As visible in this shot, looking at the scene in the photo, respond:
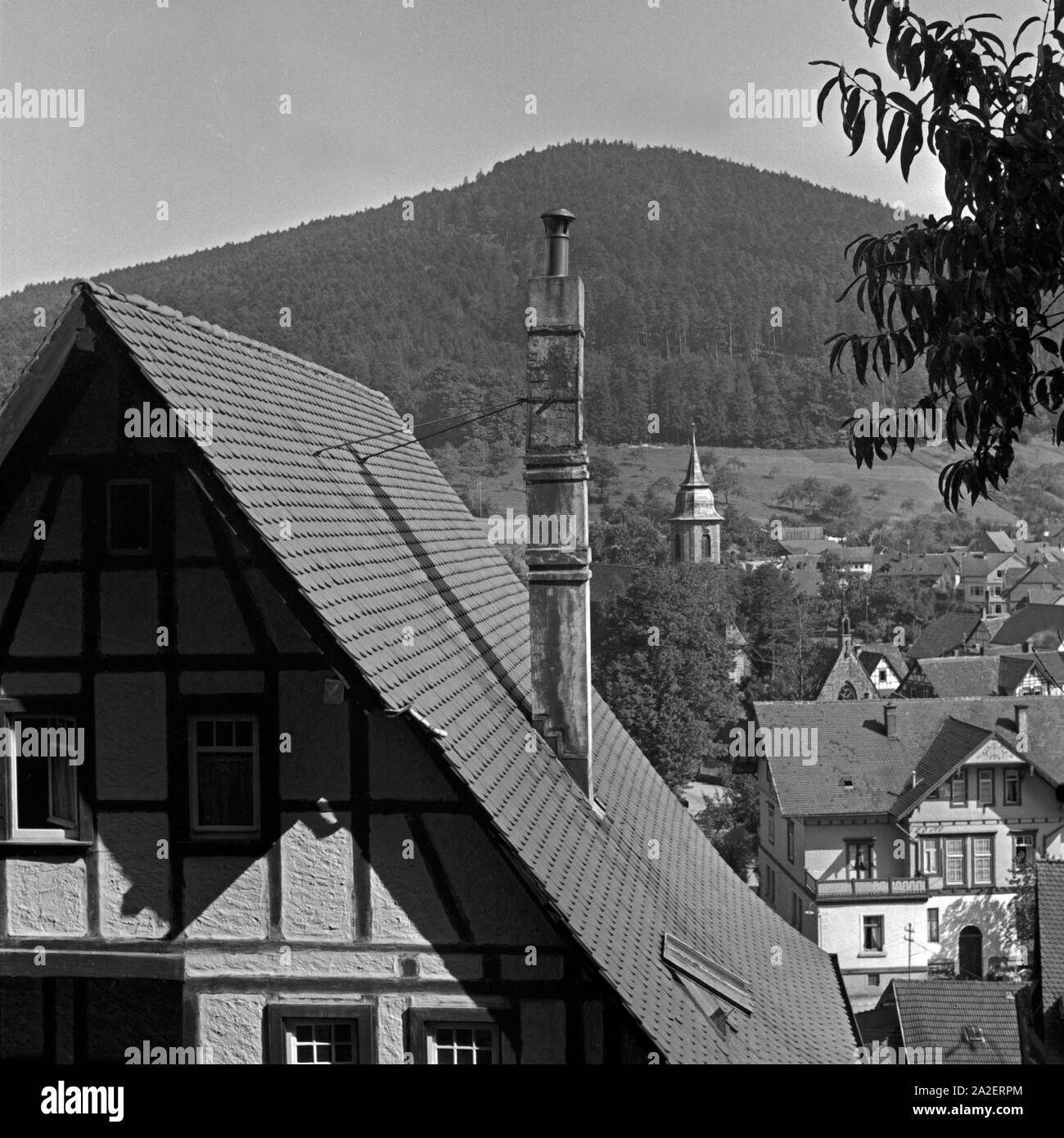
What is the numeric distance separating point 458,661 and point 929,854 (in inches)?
1235

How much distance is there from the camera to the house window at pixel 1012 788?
37750mm

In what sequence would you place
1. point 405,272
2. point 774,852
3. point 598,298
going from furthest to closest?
point 598,298, point 405,272, point 774,852

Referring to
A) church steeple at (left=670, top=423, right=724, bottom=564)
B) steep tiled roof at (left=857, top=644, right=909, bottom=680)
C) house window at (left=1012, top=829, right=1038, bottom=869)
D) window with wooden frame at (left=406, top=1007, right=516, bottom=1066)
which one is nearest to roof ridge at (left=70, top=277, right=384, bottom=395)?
window with wooden frame at (left=406, top=1007, right=516, bottom=1066)

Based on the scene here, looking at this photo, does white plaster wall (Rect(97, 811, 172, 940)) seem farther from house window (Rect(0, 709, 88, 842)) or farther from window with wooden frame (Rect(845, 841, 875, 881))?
window with wooden frame (Rect(845, 841, 875, 881))

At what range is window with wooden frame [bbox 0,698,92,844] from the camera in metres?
8.23

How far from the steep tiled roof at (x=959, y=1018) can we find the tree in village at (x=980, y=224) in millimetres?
18725

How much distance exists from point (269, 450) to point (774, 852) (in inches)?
1333

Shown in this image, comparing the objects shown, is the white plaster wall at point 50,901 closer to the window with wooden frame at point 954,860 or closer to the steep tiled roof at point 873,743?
the steep tiled roof at point 873,743

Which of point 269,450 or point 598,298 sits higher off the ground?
point 598,298

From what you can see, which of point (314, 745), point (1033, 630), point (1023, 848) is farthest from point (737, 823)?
point (1033, 630)

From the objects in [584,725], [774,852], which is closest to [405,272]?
[774,852]

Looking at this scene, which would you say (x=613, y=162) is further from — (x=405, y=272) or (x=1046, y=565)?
(x=1046, y=565)

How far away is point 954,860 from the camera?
37562 mm

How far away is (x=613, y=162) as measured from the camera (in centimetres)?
15512
